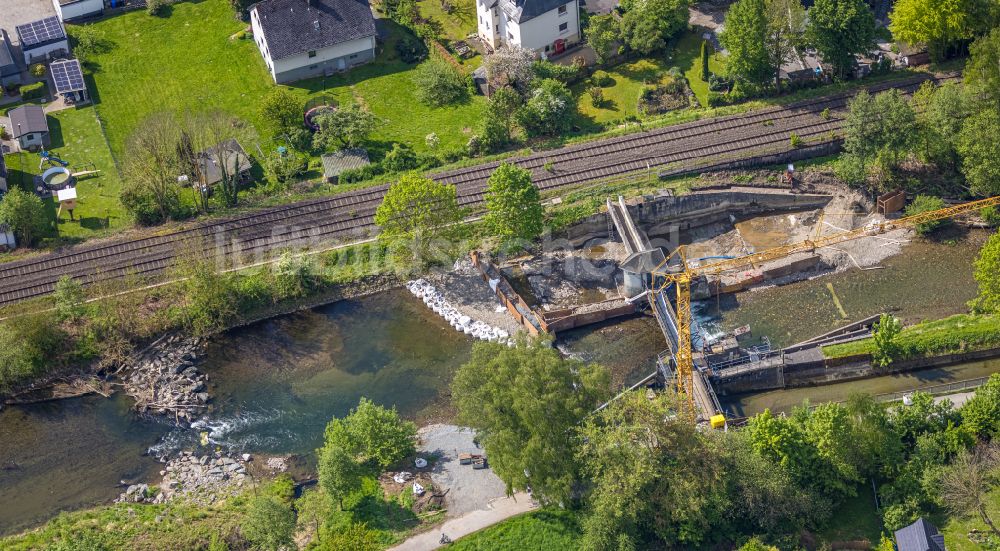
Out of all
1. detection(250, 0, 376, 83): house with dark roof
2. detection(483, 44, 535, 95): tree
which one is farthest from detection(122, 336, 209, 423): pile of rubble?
detection(483, 44, 535, 95): tree

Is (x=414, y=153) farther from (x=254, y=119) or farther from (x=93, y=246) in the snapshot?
(x=93, y=246)

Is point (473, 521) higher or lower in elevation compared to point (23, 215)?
lower

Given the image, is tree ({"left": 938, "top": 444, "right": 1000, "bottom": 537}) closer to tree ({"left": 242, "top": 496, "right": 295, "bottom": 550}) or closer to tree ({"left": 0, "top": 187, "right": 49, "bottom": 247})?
tree ({"left": 242, "top": 496, "right": 295, "bottom": 550})

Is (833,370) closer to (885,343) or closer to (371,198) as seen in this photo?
(885,343)

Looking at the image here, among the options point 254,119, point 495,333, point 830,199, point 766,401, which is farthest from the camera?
point 254,119

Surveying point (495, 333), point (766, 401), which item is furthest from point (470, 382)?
point (766, 401)

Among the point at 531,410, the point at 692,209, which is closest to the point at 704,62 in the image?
the point at 692,209

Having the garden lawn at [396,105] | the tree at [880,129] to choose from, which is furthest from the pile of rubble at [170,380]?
the tree at [880,129]
